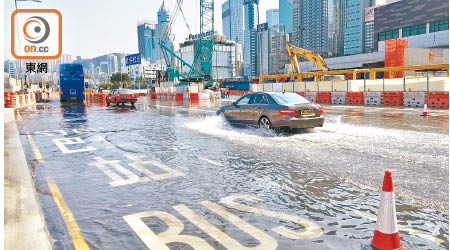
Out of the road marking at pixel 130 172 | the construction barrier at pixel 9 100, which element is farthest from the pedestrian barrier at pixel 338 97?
the construction barrier at pixel 9 100

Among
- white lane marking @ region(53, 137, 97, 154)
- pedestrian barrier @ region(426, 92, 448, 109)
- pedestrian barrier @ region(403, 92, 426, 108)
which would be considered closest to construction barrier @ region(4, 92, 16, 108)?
white lane marking @ region(53, 137, 97, 154)

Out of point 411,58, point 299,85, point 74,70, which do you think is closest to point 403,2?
point 411,58

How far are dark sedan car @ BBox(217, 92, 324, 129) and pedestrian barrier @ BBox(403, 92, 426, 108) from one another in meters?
16.2

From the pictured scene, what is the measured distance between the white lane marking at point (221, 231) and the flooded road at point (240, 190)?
0.04ft

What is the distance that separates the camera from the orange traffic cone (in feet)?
12.1

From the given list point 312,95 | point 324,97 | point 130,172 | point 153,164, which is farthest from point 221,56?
point 130,172

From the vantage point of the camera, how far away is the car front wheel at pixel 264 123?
12509mm

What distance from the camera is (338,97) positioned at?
3266 centimetres

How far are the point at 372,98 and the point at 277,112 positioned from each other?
19.8m

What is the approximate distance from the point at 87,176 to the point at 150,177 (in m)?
1.23

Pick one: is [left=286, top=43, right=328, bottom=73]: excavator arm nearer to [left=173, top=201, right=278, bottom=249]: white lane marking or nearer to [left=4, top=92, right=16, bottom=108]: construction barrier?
[left=4, top=92, right=16, bottom=108]: construction barrier

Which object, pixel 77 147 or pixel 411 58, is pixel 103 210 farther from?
pixel 411 58

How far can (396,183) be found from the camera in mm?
6113

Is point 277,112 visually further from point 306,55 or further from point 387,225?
point 306,55
